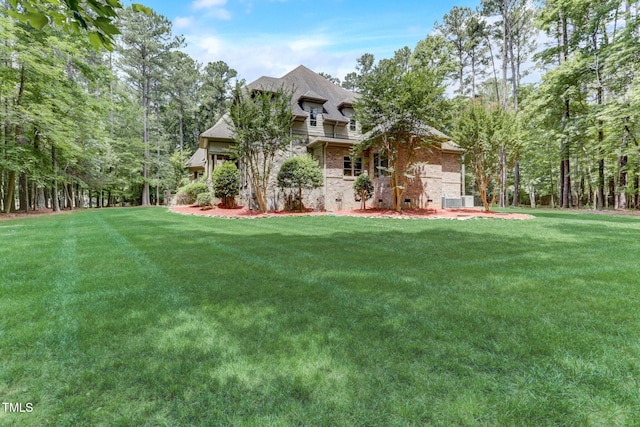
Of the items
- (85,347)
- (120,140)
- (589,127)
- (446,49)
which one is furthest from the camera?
(446,49)

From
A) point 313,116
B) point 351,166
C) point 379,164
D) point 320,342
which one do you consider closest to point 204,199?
point 313,116

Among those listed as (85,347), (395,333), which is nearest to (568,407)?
(395,333)

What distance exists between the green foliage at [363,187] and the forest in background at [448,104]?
14.9 ft

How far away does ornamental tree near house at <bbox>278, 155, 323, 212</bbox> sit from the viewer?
14594 millimetres

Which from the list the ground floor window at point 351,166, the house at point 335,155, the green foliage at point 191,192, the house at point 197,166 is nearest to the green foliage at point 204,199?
the house at point 335,155

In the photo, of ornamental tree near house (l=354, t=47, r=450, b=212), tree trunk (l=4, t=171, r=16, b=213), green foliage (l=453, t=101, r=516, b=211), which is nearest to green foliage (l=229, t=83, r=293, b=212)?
ornamental tree near house (l=354, t=47, r=450, b=212)

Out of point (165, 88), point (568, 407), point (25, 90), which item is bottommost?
point (568, 407)

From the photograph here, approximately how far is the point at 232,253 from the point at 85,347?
340 cm

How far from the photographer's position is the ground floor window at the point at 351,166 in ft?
56.2

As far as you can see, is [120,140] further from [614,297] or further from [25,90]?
[614,297]

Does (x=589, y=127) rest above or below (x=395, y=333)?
above

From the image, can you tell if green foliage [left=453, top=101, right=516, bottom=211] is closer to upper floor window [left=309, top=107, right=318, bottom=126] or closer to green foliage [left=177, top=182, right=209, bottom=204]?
upper floor window [left=309, top=107, right=318, bottom=126]

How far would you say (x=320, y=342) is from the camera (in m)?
2.44

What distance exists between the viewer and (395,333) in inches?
102
